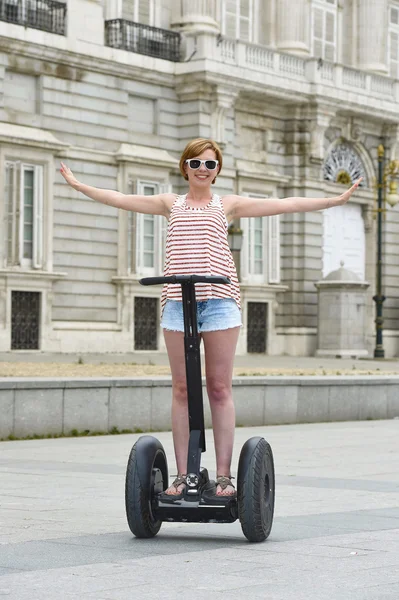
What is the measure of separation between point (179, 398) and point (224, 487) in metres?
0.50

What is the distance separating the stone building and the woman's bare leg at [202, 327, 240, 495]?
78.1 feet

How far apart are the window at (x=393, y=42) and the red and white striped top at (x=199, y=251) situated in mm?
38397

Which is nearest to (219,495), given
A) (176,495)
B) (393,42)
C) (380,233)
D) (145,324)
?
(176,495)

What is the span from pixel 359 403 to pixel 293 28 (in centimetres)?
2383

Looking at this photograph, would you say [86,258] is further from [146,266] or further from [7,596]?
[7,596]

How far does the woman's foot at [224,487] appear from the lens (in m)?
7.04

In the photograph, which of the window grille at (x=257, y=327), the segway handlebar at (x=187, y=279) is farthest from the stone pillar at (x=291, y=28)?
the segway handlebar at (x=187, y=279)

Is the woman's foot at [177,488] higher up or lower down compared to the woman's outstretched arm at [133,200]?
lower down

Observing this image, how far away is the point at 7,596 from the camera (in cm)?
541

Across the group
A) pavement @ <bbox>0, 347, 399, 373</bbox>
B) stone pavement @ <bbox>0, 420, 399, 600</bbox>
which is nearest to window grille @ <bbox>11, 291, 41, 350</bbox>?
pavement @ <bbox>0, 347, 399, 373</bbox>

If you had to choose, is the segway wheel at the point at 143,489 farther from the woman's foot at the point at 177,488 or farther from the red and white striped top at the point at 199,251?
the red and white striped top at the point at 199,251

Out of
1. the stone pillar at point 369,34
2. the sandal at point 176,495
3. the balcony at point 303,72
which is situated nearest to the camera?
the sandal at point 176,495

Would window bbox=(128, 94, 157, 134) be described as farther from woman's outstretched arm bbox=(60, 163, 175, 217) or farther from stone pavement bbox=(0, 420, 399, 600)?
woman's outstretched arm bbox=(60, 163, 175, 217)

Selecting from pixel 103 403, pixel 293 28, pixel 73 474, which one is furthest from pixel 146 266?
pixel 73 474
